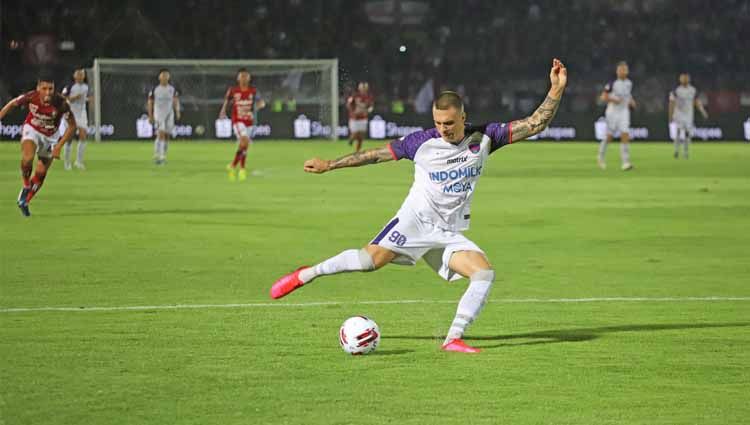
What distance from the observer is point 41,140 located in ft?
64.5

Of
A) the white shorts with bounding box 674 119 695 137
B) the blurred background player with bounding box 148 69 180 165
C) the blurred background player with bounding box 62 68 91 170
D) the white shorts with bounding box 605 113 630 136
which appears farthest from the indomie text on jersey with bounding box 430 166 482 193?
the white shorts with bounding box 674 119 695 137

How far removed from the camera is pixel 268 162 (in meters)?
35.5

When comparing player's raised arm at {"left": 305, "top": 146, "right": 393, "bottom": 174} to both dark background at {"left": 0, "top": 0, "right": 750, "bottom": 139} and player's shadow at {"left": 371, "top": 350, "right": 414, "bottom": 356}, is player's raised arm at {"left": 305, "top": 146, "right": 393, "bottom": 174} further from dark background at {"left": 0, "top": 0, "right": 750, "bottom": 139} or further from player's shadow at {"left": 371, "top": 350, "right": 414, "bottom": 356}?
dark background at {"left": 0, "top": 0, "right": 750, "bottom": 139}

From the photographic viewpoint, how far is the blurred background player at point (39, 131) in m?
19.5

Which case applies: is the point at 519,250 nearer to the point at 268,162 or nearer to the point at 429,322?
the point at 429,322

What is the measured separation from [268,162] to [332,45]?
24716 millimetres

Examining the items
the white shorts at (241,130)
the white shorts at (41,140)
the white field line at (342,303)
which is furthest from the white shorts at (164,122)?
the white field line at (342,303)

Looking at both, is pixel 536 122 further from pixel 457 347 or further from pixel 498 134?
pixel 457 347

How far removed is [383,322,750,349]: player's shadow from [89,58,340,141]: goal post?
39106 millimetres

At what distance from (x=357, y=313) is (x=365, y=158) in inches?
68.4

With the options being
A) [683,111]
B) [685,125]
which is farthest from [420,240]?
[683,111]

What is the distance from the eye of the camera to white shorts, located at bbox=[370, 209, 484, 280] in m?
9.30

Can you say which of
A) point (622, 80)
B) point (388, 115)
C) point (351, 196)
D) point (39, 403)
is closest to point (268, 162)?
point (622, 80)

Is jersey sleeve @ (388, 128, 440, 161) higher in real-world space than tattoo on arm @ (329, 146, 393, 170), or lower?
higher
